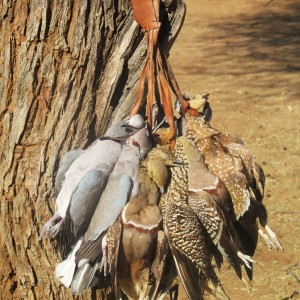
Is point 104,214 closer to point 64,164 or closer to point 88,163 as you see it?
point 88,163

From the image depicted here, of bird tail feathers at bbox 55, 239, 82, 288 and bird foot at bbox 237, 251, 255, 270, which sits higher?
bird tail feathers at bbox 55, 239, 82, 288

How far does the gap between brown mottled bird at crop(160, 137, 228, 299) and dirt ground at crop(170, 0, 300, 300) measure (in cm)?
256

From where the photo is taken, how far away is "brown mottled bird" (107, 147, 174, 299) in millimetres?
1826

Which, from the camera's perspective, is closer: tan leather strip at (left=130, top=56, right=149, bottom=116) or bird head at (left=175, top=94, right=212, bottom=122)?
tan leather strip at (left=130, top=56, right=149, bottom=116)

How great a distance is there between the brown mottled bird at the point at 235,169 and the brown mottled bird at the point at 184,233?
0.13 m

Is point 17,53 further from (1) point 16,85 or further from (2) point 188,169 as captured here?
(2) point 188,169

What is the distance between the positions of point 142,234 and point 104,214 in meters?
0.12

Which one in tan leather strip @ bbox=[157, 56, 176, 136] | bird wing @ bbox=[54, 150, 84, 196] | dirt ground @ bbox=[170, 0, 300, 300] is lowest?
dirt ground @ bbox=[170, 0, 300, 300]

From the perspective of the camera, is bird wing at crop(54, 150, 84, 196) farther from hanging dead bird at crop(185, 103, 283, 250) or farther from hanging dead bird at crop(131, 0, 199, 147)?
hanging dead bird at crop(185, 103, 283, 250)

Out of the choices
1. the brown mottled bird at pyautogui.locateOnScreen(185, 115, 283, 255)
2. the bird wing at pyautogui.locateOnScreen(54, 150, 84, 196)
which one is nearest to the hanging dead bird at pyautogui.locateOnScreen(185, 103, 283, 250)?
the brown mottled bird at pyautogui.locateOnScreen(185, 115, 283, 255)

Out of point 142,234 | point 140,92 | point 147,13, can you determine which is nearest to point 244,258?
point 142,234

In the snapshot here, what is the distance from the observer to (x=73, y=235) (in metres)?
1.90

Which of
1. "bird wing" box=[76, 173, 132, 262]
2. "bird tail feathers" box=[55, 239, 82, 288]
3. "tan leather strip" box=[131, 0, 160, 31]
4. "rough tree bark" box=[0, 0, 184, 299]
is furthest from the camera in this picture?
"rough tree bark" box=[0, 0, 184, 299]

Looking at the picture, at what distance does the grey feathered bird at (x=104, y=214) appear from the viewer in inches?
71.8
